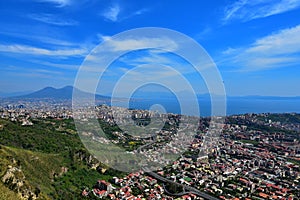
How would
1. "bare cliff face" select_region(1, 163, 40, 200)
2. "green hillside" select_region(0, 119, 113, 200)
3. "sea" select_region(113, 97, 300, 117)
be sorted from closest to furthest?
1. "sea" select_region(113, 97, 300, 117)
2. "bare cliff face" select_region(1, 163, 40, 200)
3. "green hillside" select_region(0, 119, 113, 200)

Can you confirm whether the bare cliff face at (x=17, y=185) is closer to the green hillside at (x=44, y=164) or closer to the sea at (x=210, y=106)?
the green hillside at (x=44, y=164)

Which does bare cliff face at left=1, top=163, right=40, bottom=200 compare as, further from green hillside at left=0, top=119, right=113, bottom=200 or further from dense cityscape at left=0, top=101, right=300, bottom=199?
dense cityscape at left=0, top=101, right=300, bottom=199

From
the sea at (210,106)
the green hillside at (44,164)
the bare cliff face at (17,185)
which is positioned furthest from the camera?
the green hillside at (44,164)

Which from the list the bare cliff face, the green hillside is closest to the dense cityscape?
the bare cliff face

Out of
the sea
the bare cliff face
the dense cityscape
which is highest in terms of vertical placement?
the sea

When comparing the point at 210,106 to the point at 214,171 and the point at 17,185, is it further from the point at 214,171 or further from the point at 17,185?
the point at 214,171

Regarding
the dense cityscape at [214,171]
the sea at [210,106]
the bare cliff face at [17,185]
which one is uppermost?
the sea at [210,106]

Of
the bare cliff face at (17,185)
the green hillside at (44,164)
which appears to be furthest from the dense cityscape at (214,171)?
the green hillside at (44,164)

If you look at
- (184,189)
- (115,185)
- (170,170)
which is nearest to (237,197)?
(184,189)

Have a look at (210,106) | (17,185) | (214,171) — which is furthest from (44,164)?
(210,106)

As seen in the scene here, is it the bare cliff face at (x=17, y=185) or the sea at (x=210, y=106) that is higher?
the sea at (x=210, y=106)

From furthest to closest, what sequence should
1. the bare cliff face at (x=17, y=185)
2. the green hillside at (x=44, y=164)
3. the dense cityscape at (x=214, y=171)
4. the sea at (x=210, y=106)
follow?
the dense cityscape at (x=214, y=171)
the green hillside at (x=44, y=164)
the bare cliff face at (x=17, y=185)
the sea at (x=210, y=106)
